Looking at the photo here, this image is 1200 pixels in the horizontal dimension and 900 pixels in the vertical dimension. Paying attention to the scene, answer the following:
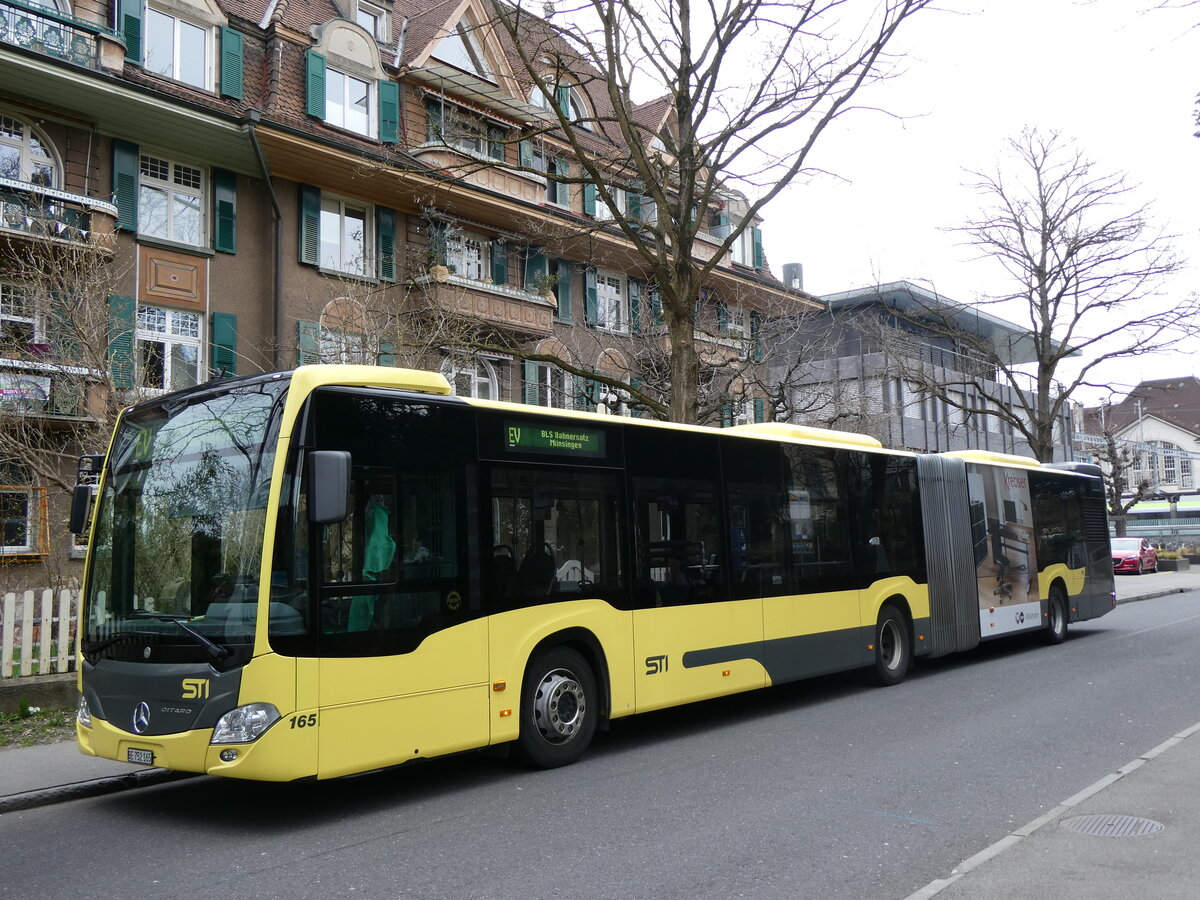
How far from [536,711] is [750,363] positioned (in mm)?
14757

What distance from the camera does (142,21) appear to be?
1991 cm

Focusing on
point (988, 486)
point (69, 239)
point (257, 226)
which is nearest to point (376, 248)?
point (257, 226)

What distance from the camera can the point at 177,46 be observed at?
20672 millimetres

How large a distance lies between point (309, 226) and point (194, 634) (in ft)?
55.8

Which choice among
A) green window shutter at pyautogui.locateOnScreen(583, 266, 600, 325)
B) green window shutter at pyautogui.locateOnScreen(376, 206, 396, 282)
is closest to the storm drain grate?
green window shutter at pyautogui.locateOnScreen(376, 206, 396, 282)

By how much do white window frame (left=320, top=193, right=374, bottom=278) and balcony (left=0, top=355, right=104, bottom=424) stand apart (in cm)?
739

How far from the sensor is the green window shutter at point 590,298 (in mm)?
26641

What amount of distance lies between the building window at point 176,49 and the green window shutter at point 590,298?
10255 millimetres

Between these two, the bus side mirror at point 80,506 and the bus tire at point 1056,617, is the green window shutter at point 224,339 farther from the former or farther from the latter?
the bus tire at point 1056,617

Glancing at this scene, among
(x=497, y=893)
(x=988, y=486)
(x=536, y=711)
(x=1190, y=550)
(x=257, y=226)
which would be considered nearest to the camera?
(x=497, y=893)

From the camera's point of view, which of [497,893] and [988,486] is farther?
[988,486]

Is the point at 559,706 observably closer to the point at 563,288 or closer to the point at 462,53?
the point at 563,288

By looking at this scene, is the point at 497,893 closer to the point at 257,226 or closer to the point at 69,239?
the point at 69,239

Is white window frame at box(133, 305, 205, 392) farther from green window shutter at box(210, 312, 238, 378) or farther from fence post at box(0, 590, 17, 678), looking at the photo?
fence post at box(0, 590, 17, 678)
